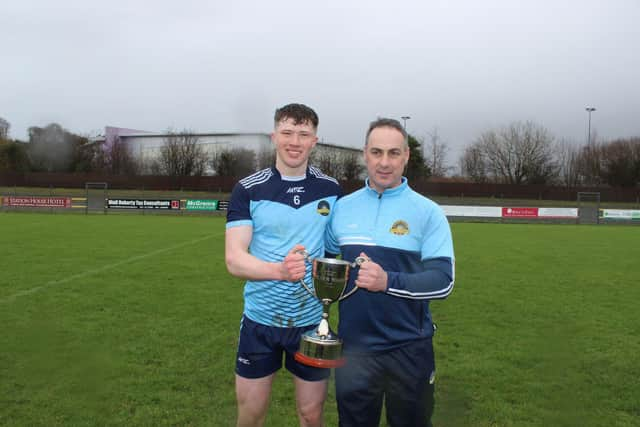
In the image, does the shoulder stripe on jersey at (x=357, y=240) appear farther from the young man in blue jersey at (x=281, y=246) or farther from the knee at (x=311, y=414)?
the knee at (x=311, y=414)

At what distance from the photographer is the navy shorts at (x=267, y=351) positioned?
274 cm

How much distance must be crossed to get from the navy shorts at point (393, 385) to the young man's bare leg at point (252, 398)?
Result: 20.1 inches

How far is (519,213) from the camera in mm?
29734

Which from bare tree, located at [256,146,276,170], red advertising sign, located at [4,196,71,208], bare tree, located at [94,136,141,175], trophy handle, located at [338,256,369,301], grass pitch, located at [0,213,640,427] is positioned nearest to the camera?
trophy handle, located at [338,256,369,301]

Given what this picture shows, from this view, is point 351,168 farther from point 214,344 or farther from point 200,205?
point 214,344

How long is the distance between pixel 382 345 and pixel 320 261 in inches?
22.7

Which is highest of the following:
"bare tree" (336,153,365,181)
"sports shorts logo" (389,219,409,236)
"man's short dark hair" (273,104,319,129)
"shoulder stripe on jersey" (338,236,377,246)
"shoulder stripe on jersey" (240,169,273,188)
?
"bare tree" (336,153,365,181)

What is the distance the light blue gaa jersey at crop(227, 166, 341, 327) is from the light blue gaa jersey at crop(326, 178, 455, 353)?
25 centimetres

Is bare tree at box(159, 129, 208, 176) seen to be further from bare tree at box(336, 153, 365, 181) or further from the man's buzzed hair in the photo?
the man's buzzed hair

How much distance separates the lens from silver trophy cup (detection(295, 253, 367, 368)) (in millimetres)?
2219

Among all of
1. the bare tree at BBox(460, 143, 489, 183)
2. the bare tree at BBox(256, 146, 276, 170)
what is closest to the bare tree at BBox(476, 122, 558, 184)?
the bare tree at BBox(460, 143, 489, 183)

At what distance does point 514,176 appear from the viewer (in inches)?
2276

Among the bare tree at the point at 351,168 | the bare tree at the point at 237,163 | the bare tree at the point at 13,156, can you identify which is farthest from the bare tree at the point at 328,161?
the bare tree at the point at 13,156

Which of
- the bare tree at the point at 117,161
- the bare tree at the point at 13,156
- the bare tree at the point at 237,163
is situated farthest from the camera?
the bare tree at the point at 117,161
